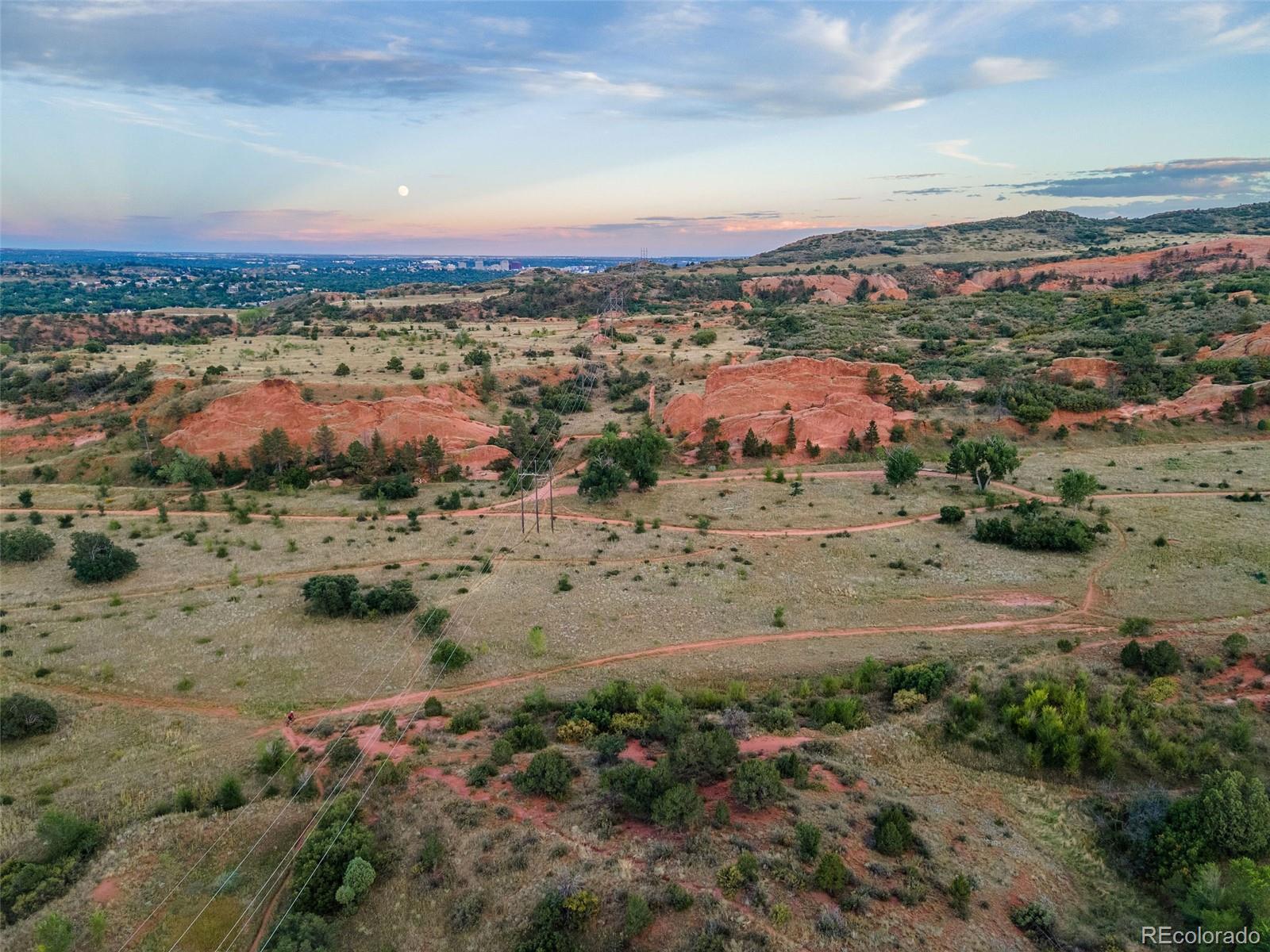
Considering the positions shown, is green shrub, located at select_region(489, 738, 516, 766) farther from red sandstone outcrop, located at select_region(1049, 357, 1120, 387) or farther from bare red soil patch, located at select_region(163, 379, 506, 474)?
red sandstone outcrop, located at select_region(1049, 357, 1120, 387)

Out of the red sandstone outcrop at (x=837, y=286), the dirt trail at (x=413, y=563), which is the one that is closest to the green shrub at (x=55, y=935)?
the dirt trail at (x=413, y=563)

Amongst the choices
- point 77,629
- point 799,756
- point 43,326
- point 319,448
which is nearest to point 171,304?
point 43,326

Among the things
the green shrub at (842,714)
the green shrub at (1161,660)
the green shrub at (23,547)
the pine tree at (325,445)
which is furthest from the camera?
the pine tree at (325,445)

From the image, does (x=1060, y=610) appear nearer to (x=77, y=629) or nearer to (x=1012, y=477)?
(x=1012, y=477)

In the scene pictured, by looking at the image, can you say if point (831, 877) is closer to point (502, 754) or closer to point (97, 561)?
point (502, 754)

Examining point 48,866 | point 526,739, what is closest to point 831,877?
point 526,739

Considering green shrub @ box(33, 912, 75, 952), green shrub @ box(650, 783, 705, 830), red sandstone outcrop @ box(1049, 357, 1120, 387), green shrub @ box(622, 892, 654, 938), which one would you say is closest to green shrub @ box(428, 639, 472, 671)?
green shrub @ box(650, 783, 705, 830)

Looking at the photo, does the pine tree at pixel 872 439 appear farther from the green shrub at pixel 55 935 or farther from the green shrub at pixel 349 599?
the green shrub at pixel 55 935
